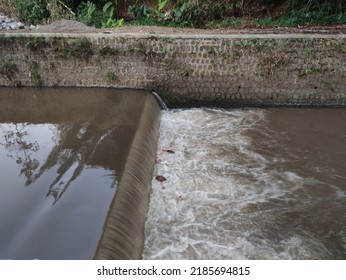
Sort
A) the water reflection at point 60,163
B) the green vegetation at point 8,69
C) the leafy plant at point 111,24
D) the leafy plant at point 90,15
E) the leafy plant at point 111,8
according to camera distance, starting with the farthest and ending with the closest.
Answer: the leafy plant at point 111,8 < the leafy plant at point 90,15 < the leafy plant at point 111,24 < the green vegetation at point 8,69 < the water reflection at point 60,163

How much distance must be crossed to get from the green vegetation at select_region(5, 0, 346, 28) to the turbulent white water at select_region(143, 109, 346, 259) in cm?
349

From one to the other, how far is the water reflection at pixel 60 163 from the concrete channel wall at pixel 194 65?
41cm

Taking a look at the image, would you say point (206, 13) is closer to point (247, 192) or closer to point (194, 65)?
point (194, 65)

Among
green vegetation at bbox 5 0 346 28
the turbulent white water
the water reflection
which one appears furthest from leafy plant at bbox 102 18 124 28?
the turbulent white water

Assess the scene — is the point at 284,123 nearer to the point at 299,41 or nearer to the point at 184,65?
the point at 299,41

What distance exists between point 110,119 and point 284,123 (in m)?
3.24

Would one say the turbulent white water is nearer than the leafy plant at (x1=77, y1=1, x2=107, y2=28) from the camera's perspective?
Yes

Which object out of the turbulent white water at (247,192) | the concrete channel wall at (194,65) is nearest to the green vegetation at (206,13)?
the concrete channel wall at (194,65)

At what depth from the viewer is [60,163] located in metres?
5.43

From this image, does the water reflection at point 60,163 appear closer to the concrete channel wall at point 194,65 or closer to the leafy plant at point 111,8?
the concrete channel wall at point 194,65

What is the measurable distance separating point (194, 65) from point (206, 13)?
3.06m

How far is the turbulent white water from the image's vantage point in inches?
176

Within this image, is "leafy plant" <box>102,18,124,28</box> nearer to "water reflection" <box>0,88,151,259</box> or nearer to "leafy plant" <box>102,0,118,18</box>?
"leafy plant" <box>102,0,118,18</box>

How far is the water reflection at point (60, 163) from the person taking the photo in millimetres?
3969
